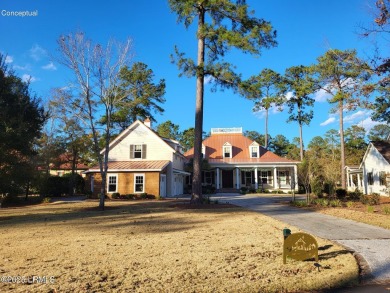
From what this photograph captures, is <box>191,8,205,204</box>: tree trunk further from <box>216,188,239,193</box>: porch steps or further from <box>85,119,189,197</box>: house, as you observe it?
<box>216,188,239,193</box>: porch steps

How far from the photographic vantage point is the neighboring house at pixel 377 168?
1099 inches

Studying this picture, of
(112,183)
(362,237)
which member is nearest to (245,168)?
(112,183)

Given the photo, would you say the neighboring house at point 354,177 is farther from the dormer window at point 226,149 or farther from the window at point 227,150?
the dormer window at point 226,149

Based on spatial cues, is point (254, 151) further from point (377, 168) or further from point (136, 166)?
point (136, 166)

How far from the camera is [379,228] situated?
10.2 metres

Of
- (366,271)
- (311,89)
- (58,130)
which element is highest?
(311,89)

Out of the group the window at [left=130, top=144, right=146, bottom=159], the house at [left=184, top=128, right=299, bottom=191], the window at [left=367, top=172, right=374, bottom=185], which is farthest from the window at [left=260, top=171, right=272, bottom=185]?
the window at [left=130, top=144, right=146, bottom=159]

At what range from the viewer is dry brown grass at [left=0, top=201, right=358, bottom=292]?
4.82 metres

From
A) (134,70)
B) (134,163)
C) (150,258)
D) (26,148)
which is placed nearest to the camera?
(150,258)

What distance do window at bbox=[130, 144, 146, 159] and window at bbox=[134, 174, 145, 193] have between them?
321 cm

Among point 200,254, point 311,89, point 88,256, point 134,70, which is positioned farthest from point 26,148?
point 311,89

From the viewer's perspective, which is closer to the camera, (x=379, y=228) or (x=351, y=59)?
(x=379, y=228)

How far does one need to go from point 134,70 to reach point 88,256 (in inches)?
1353

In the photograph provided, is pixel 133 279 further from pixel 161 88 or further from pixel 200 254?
pixel 161 88
